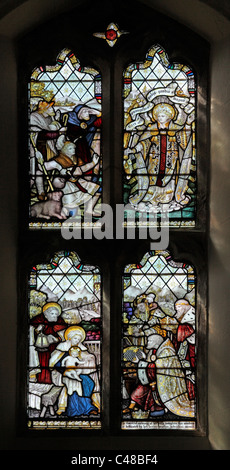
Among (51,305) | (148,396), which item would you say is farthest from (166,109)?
(148,396)

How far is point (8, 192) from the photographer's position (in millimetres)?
5660

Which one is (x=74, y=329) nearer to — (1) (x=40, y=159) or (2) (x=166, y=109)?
(1) (x=40, y=159)

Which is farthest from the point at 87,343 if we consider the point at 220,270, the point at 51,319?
the point at 220,270

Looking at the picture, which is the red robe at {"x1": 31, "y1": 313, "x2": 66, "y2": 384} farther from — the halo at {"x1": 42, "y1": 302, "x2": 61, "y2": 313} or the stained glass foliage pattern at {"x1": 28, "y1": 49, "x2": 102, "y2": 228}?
the stained glass foliage pattern at {"x1": 28, "y1": 49, "x2": 102, "y2": 228}

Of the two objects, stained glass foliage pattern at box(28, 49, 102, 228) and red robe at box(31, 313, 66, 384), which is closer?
red robe at box(31, 313, 66, 384)

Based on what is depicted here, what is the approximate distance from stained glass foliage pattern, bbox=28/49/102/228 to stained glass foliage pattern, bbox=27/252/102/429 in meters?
0.44

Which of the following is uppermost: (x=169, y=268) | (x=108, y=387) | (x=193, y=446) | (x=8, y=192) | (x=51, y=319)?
(x=8, y=192)

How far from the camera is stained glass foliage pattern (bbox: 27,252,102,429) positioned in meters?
5.76

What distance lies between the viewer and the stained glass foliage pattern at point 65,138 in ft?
19.4

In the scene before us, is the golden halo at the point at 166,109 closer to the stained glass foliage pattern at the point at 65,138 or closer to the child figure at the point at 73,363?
the stained glass foliage pattern at the point at 65,138

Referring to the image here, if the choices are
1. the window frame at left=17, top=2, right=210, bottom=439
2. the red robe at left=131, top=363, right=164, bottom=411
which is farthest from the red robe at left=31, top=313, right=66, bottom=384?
the red robe at left=131, top=363, right=164, bottom=411

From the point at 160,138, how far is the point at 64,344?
1679 mm

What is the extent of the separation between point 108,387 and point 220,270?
118 cm

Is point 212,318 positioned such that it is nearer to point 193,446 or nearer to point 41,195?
point 193,446
